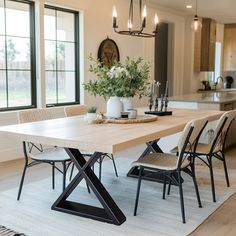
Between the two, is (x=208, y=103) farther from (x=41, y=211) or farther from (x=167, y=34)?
(x=167, y=34)

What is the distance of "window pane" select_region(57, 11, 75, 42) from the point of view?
5.66 m

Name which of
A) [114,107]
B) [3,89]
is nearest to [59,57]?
[3,89]

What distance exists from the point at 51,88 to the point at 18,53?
77 centimetres

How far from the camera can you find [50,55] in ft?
18.2

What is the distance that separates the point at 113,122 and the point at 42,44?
2442mm

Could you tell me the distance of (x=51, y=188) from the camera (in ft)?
12.2

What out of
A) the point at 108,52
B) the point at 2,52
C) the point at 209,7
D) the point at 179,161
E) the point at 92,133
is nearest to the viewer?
the point at 92,133

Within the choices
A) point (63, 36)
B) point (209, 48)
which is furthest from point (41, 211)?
point (209, 48)

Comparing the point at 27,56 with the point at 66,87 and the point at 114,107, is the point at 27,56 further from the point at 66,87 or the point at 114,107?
the point at 114,107

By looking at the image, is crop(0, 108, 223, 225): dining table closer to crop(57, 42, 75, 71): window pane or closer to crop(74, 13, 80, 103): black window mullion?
crop(57, 42, 75, 71): window pane

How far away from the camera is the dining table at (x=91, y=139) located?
2529mm

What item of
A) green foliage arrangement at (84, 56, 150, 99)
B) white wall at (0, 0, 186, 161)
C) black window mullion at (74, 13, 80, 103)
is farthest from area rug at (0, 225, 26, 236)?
black window mullion at (74, 13, 80, 103)

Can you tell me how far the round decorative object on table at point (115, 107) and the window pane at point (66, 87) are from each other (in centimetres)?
240

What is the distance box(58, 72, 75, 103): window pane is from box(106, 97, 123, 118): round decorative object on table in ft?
7.89
